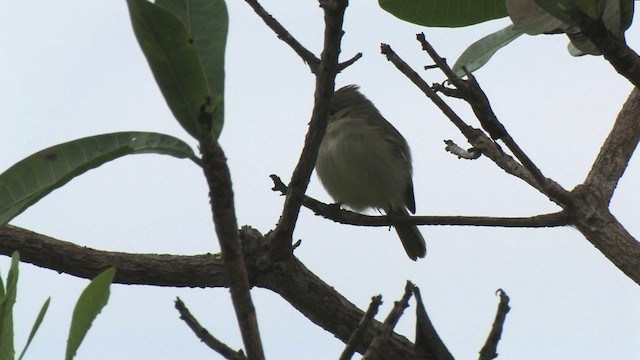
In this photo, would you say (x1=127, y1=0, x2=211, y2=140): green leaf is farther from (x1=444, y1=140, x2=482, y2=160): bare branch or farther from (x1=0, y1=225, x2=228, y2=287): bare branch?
(x1=0, y1=225, x2=228, y2=287): bare branch

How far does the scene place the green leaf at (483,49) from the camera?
328cm

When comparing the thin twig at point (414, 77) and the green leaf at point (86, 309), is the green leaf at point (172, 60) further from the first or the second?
the thin twig at point (414, 77)

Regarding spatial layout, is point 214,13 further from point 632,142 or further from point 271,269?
point 632,142

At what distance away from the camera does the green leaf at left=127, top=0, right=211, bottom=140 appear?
1360 millimetres

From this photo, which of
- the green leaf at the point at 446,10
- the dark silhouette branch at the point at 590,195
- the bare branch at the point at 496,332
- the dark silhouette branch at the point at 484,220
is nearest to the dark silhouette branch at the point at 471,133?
the dark silhouette branch at the point at 590,195

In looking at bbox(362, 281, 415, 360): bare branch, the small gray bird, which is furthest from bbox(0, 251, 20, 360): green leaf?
the small gray bird

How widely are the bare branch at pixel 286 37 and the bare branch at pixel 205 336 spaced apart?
104 centimetres

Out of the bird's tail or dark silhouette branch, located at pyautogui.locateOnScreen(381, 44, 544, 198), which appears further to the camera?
the bird's tail

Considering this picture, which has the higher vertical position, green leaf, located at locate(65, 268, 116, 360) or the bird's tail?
the bird's tail

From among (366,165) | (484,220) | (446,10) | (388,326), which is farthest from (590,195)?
(366,165)

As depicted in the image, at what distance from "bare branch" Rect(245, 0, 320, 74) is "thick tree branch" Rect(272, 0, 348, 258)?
0.17 m

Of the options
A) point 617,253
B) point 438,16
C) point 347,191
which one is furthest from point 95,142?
point 347,191

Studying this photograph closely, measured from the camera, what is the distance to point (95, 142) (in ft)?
5.19

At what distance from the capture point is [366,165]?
7340 millimetres
